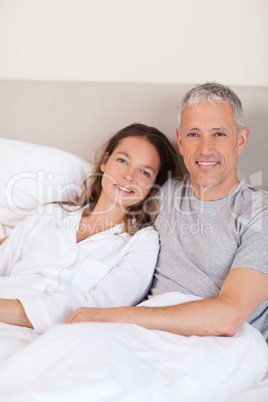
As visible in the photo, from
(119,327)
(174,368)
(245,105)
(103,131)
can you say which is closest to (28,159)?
(103,131)

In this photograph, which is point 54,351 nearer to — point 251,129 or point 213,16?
point 251,129

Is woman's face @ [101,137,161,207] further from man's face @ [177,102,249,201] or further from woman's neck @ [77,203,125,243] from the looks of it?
man's face @ [177,102,249,201]

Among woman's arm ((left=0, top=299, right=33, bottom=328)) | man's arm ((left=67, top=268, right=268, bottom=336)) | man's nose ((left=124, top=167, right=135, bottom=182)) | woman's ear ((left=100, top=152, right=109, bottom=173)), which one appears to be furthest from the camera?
woman's ear ((left=100, top=152, right=109, bottom=173))

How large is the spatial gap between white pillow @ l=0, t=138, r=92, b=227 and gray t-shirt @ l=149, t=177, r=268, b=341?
49cm

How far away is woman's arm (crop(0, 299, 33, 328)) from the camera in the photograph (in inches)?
45.8

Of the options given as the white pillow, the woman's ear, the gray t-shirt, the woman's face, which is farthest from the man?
the white pillow

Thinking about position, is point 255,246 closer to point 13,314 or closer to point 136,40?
point 13,314

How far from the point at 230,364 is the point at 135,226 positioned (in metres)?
0.61

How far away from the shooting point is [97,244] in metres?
1.40

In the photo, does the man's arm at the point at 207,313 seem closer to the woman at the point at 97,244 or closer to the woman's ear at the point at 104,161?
the woman at the point at 97,244

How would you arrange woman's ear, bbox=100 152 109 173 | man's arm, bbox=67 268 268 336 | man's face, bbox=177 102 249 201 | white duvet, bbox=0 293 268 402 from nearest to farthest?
white duvet, bbox=0 293 268 402, man's arm, bbox=67 268 268 336, man's face, bbox=177 102 249 201, woman's ear, bbox=100 152 109 173

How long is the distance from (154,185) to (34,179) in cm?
52

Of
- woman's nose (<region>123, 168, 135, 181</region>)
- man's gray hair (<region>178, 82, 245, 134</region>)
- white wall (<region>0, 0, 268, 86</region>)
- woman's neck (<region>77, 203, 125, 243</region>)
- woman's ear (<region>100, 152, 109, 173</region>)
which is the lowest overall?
woman's neck (<region>77, 203, 125, 243</region>)

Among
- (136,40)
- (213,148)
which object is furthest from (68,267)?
(136,40)
